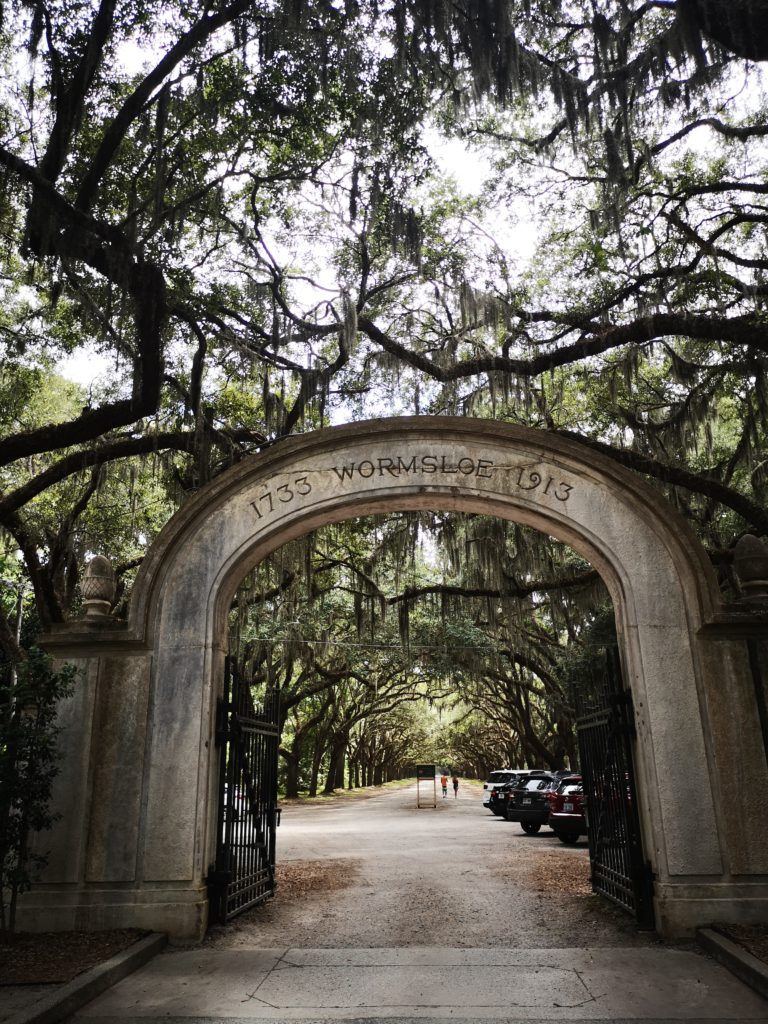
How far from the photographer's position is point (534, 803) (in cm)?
1784

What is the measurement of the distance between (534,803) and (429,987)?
Answer: 13.5 m

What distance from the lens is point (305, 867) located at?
11.6 m

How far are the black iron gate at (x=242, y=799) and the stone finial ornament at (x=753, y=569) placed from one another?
16.6 ft

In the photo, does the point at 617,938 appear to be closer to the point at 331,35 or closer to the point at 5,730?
the point at 5,730

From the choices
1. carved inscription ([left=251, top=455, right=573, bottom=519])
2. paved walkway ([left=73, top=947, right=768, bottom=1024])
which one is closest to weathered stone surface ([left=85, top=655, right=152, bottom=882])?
paved walkway ([left=73, top=947, right=768, bottom=1024])

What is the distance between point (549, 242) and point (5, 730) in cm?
1021

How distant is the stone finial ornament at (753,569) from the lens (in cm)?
732

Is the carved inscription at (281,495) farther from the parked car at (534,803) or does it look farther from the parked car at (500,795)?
the parked car at (500,795)

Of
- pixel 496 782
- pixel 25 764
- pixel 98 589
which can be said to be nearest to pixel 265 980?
pixel 25 764

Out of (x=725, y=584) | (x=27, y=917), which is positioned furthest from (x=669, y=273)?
(x=27, y=917)

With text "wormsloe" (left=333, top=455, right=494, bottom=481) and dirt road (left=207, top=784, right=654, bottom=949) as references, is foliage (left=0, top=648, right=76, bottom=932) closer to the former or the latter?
dirt road (left=207, top=784, right=654, bottom=949)

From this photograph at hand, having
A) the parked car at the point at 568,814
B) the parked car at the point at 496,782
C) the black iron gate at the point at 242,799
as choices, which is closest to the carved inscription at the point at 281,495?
the black iron gate at the point at 242,799

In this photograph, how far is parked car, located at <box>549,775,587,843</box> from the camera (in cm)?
1551

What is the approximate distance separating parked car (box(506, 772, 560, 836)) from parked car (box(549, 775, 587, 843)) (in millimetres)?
968
